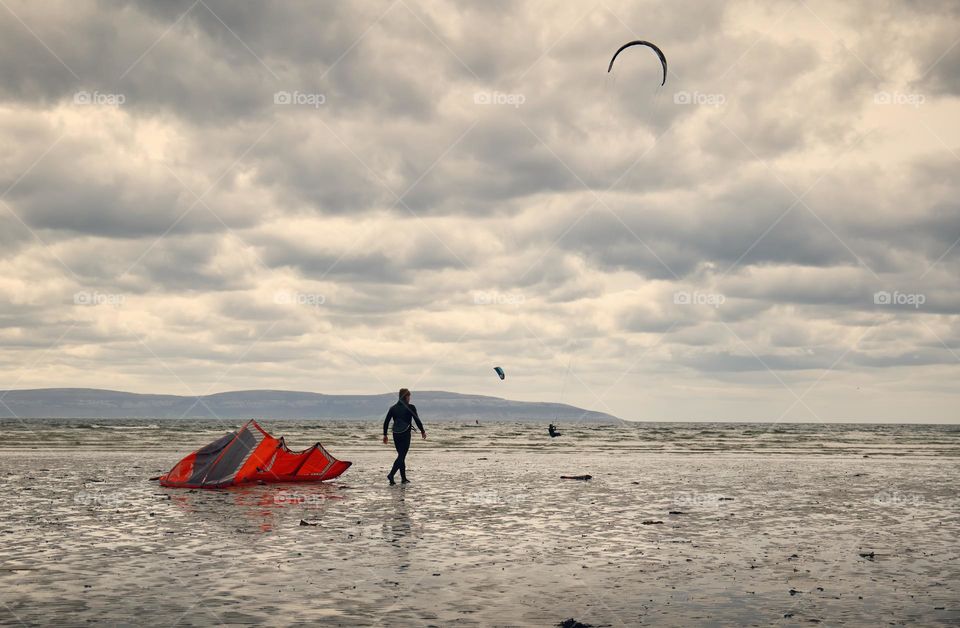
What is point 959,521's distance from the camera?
14562 mm

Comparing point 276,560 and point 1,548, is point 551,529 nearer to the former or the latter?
point 276,560

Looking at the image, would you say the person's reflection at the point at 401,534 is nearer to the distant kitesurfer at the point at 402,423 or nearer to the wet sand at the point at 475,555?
the wet sand at the point at 475,555

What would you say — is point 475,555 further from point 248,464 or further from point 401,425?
point 248,464

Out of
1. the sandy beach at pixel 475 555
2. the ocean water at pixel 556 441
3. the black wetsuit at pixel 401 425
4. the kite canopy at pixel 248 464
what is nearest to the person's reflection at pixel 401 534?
the sandy beach at pixel 475 555

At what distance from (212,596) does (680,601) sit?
4448mm

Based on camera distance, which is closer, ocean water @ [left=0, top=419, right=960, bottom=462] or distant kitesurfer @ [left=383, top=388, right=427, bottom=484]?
distant kitesurfer @ [left=383, top=388, right=427, bottom=484]

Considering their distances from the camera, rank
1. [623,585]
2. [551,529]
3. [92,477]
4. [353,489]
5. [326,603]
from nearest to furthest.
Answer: [326,603]
[623,585]
[551,529]
[353,489]
[92,477]

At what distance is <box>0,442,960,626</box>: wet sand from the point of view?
764 cm

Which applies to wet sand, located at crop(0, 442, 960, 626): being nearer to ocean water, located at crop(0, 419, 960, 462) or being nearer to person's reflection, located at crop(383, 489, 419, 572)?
person's reflection, located at crop(383, 489, 419, 572)

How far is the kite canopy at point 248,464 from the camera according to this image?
19391 millimetres

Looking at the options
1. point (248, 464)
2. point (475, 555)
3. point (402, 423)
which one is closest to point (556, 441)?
point (402, 423)

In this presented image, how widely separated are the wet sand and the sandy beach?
0.13ft

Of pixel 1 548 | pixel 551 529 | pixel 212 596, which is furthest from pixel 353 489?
pixel 212 596

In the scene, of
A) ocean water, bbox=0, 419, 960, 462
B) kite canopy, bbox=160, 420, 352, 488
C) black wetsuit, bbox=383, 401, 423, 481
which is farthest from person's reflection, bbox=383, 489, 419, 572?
ocean water, bbox=0, 419, 960, 462
